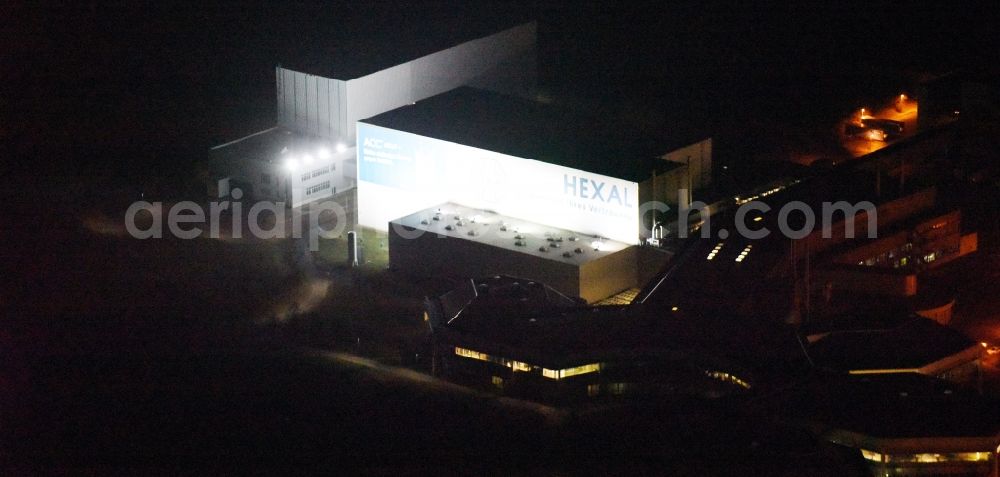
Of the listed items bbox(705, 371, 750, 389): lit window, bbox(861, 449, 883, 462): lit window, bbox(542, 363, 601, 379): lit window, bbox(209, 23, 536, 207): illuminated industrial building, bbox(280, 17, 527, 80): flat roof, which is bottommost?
bbox(861, 449, 883, 462): lit window

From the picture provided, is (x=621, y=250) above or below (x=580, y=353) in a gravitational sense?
above

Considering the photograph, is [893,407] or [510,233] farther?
[510,233]

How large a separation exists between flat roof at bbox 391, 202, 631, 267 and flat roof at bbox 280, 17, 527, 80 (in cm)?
439

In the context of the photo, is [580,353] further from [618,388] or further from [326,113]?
[326,113]

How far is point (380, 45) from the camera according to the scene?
35.4 meters

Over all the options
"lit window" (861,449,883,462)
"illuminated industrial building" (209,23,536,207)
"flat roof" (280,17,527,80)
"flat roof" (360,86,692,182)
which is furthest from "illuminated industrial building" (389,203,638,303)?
→ "lit window" (861,449,883,462)

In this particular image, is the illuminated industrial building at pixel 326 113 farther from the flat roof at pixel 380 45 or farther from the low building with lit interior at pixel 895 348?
the low building with lit interior at pixel 895 348

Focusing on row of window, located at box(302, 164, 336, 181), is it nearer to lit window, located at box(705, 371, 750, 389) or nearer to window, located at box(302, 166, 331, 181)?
window, located at box(302, 166, 331, 181)

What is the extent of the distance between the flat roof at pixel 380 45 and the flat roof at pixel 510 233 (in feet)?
14.4

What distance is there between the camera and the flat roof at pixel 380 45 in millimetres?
33188

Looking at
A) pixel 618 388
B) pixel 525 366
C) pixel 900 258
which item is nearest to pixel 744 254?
pixel 900 258

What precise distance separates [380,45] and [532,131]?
6526mm

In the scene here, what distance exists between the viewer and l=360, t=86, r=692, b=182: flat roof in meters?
28.3

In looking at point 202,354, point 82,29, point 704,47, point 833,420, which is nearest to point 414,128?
point 202,354
